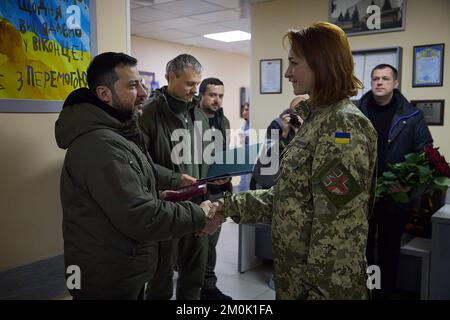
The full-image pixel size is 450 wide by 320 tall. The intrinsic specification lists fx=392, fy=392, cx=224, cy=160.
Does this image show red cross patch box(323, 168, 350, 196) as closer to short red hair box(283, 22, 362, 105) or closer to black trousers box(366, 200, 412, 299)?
short red hair box(283, 22, 362, 105)

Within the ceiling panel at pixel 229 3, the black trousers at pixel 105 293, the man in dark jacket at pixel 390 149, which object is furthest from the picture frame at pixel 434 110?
the black trousers at pixel 105 293

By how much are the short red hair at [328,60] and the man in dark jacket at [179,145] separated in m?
0.98

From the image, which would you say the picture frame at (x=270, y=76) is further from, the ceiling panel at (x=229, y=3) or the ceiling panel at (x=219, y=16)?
the ceiling panel at (x=219, y=16)

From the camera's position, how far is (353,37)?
440 centimetres

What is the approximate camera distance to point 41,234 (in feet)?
6.54

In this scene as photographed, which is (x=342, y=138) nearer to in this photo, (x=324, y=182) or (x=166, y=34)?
(x=324, y=182)

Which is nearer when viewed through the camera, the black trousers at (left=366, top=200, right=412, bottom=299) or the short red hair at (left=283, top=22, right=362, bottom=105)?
the short red hair at (left=283, top=22, right=362, bottom=105)

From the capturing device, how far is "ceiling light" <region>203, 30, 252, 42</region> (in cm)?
698

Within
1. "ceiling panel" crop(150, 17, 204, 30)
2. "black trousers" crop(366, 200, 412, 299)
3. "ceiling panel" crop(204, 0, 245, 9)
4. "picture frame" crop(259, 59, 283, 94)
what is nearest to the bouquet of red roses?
"black trousers" crop(366, 200, 412, 299)

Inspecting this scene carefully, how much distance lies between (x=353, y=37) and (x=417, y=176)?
256 cm

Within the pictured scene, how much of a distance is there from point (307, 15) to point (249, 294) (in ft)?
11.0

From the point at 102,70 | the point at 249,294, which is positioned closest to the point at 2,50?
the point at 102,70

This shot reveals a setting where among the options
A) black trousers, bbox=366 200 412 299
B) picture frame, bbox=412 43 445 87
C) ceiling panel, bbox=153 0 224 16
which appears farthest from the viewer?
ceiling panel, bbox=153 0 224 16
